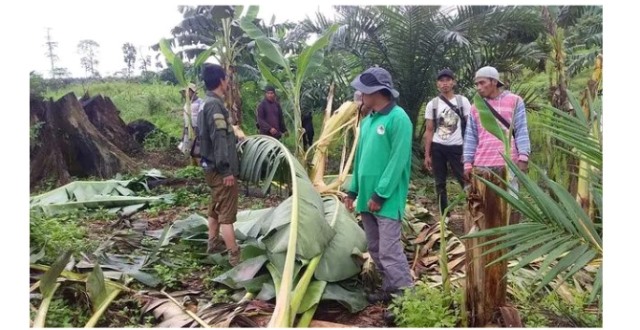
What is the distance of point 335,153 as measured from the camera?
8961 millimetres

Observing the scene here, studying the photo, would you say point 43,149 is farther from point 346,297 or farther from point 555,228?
point 555,228

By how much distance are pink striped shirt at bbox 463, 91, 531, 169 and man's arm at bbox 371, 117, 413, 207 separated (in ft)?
2.73

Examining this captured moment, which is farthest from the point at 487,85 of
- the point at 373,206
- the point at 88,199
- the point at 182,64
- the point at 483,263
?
the point at 182,64

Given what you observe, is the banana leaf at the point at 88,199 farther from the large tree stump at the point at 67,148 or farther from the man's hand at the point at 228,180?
the man's hand at the point at 228,180

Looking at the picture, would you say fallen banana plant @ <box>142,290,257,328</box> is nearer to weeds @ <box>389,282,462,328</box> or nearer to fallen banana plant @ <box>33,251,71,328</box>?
fallen banana plant @ <box>33,251,71,328</box>

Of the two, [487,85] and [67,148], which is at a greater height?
[487,85]

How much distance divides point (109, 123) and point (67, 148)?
2.10 m

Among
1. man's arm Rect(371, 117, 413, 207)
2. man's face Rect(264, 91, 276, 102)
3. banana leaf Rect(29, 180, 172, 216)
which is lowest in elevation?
banana leaf Rect(29, 180, 172, 216)

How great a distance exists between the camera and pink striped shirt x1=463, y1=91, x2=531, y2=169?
12.3ft

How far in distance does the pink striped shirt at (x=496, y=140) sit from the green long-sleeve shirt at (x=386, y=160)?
33.0 inches

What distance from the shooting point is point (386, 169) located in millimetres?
3115

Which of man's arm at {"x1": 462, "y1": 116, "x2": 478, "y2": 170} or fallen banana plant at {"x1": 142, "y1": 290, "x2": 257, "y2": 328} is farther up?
man's arm at {"x1": 462, "y1": 116, "x2": 478, "y2": 170}

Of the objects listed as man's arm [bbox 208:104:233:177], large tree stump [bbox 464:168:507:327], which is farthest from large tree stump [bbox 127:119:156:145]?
large tree stump [bbox 464:168:507:327]

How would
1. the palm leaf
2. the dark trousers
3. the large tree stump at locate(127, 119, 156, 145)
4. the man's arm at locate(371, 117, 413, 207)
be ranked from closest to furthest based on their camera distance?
the palm leaf, the man's arm at locate(371, 117, 413, 207), the dark trousers, the large tree stump at locate(127, 119, 156, 145)
